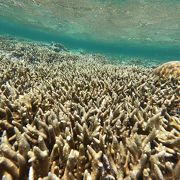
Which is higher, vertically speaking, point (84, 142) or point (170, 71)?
point (170, 71)

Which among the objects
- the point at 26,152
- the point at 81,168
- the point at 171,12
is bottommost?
the point at 81,168

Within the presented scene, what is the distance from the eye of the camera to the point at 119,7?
2814 centimetres

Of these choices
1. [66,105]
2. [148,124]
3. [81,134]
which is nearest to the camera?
[81,134]

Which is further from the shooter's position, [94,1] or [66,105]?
[94,1]

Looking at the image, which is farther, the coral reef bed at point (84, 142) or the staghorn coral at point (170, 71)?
the staghorn coral at point (170, 71)

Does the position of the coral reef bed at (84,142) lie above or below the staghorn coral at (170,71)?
below

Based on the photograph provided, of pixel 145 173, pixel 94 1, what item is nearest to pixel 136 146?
pixel 145 173

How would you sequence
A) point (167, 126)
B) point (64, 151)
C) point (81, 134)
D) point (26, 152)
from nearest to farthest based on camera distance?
point (26, 152) → point (64, 151) → point (81, 134) → point (167, 126)

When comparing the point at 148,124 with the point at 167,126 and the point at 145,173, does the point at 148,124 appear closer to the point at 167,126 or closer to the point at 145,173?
the point at 167,126

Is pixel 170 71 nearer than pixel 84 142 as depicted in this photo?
No

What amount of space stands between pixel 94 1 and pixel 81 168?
2755 cm

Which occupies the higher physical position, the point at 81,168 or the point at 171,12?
the point at 171,12

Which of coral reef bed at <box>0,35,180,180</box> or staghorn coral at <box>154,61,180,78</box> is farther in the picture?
staghorn coral at <box>154,61,180,78</box>

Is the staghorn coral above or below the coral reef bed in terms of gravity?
above
